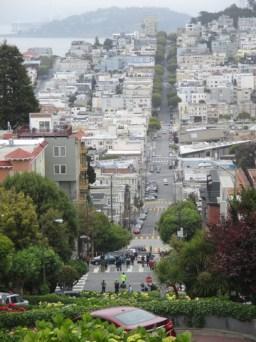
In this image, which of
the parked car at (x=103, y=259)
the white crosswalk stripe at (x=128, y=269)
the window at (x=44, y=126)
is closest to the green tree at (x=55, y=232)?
the white crosswalk stripe at (x=128, y=269)

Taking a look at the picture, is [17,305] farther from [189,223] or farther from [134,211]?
[134,211]

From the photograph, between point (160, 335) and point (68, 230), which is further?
point (68, 230)

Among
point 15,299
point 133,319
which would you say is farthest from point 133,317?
point 15,299

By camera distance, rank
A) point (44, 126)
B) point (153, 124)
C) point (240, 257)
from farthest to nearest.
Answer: point (153, 124) → point (44, 126) → point (240, 257)

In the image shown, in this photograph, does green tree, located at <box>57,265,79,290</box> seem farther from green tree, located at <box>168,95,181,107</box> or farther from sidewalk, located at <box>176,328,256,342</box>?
green tree, located at <box>168,95,181,107</box>

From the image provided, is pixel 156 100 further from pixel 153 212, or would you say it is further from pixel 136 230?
pixel 136 230

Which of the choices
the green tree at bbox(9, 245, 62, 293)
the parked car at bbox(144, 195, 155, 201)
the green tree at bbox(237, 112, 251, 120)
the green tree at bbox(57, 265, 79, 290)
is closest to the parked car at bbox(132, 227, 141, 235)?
the parked car at bbox(144, 195, 155, 201)

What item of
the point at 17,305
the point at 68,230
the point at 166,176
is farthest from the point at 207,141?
the point at 17,305
